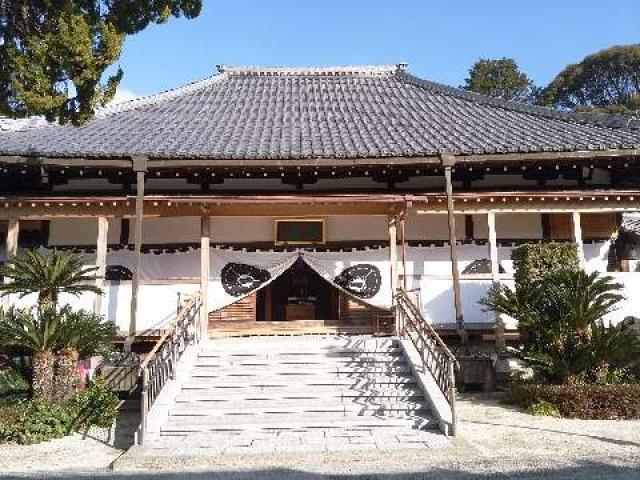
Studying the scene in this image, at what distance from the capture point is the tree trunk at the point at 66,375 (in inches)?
314

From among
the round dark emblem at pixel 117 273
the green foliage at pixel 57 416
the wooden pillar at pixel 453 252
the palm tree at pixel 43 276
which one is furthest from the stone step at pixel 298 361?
the round dark emblem at pixel 117 273

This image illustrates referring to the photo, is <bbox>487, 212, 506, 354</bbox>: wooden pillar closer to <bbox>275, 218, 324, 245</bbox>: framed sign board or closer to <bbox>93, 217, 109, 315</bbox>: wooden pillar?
<bbox>275, 218, 324, 245</bbox>: framed sign board

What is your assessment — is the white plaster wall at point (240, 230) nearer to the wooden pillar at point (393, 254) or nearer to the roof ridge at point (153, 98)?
the wooden pillar at point (393, 254)

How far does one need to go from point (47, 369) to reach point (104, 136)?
6584mm

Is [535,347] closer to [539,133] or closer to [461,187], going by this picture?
[461,187]

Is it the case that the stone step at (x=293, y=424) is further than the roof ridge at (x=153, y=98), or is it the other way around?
the roof ridge at (x=153, y=98)

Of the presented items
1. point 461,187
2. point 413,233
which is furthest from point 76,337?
point 461,187

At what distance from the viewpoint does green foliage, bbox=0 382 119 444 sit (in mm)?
7391

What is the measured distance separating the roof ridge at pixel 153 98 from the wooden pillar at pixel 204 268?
555cm

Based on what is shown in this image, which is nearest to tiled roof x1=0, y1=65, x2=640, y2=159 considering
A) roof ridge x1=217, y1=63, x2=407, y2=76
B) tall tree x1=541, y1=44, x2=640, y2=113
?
roof ridge x1=217, y1=63, x2=407, y2=76

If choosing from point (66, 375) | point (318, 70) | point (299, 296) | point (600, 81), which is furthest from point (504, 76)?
point (66, 375)

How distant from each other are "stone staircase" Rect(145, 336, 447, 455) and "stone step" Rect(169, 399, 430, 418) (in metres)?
0.01

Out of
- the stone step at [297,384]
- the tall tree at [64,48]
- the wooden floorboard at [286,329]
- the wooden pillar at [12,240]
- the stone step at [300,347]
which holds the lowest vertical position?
the stone step at [297,384]

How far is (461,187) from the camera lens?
12.3 metres
